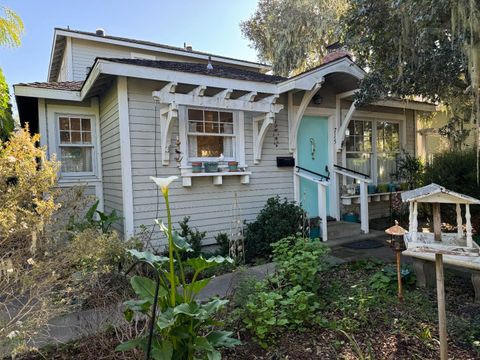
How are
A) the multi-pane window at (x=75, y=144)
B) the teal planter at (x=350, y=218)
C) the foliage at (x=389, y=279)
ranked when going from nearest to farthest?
the foliage at (x=389, y=279) → the multi-pane window at (x=75, y=144) → the teal planter at (x=350, y=218)

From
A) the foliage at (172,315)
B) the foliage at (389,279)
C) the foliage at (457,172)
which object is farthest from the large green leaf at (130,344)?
the foliage at (457,172)

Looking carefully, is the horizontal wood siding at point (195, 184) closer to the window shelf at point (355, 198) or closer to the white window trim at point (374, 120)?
the window shelf at point (355, 198)

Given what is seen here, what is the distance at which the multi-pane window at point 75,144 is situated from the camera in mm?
5875

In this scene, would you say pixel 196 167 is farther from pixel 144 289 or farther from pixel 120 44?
pixel 120 44

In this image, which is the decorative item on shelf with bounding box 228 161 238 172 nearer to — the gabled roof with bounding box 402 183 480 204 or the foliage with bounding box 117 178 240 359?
the gabled roof with bounding box 402 183 480 204

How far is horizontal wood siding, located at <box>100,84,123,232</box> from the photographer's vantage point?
507 cm

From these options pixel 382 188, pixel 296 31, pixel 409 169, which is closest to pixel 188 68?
pixel 382 188

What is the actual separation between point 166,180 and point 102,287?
201cm

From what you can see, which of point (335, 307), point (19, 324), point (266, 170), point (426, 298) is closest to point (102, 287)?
point (19, 324)

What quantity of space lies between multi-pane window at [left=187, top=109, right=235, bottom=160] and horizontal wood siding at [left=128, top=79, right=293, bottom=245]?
31 centimetres

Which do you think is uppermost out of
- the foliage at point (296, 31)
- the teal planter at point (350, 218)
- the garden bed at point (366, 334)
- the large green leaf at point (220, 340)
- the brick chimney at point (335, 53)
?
the foliage at point (296, 31)

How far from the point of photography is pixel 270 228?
511 cm

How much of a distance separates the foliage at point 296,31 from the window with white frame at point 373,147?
9.27 m

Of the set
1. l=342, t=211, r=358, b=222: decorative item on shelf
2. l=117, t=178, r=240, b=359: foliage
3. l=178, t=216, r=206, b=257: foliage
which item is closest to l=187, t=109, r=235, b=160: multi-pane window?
l=178, t=216, r=206, b=257: foliage
